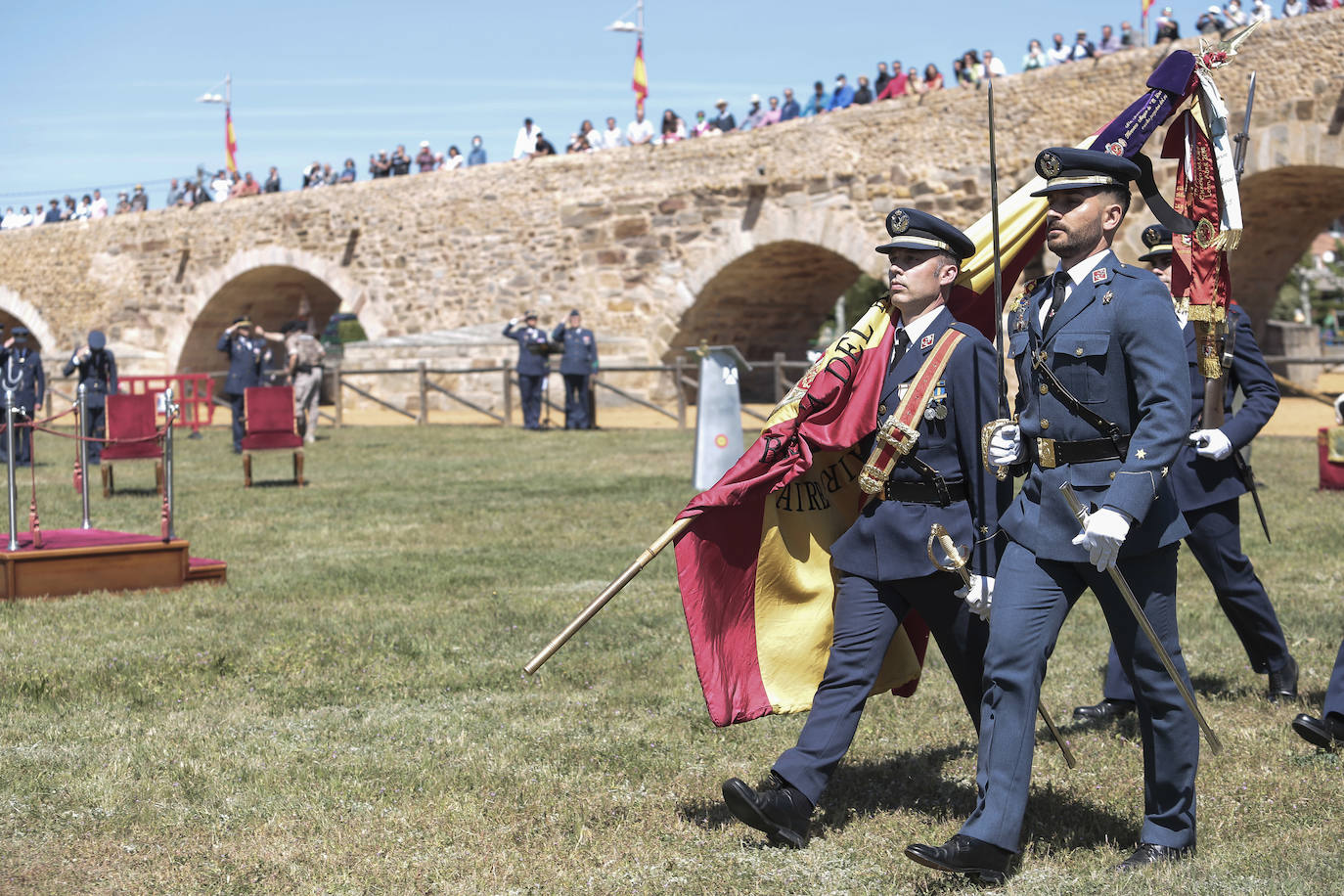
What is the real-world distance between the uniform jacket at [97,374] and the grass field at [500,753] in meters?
7.35

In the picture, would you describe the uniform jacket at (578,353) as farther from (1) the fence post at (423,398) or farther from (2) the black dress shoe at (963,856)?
(2) the black dress shoe at (963,856)

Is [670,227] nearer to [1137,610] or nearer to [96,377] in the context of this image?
[96,377]

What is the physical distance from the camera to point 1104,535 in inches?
133

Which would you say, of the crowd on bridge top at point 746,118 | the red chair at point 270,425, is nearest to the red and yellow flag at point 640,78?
the crowd on bridge top at point 746,118

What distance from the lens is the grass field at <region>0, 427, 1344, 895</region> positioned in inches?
147

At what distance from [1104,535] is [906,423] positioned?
0.74 m

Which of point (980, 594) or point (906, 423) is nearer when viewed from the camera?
point (980, 594)

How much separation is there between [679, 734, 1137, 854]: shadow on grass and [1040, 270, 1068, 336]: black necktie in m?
1.38

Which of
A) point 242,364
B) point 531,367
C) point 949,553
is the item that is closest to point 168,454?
point 949,553

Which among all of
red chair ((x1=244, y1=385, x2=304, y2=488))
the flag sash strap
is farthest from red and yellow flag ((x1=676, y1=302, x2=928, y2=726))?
red chair ((x1=244, y1=385, x2=304, y2=488))

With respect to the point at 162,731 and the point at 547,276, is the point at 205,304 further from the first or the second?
→ the point at 162,731

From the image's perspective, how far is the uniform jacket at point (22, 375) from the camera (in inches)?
583

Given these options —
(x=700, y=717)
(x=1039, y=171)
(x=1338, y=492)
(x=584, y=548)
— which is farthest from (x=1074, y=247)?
(x=1338, y=492)

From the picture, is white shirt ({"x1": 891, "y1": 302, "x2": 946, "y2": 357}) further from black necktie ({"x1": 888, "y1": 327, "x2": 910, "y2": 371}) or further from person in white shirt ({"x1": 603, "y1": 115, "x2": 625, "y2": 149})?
person in white shirt ({"x1": 603, "y1": 115, "x2": 625, "y2": 149})
